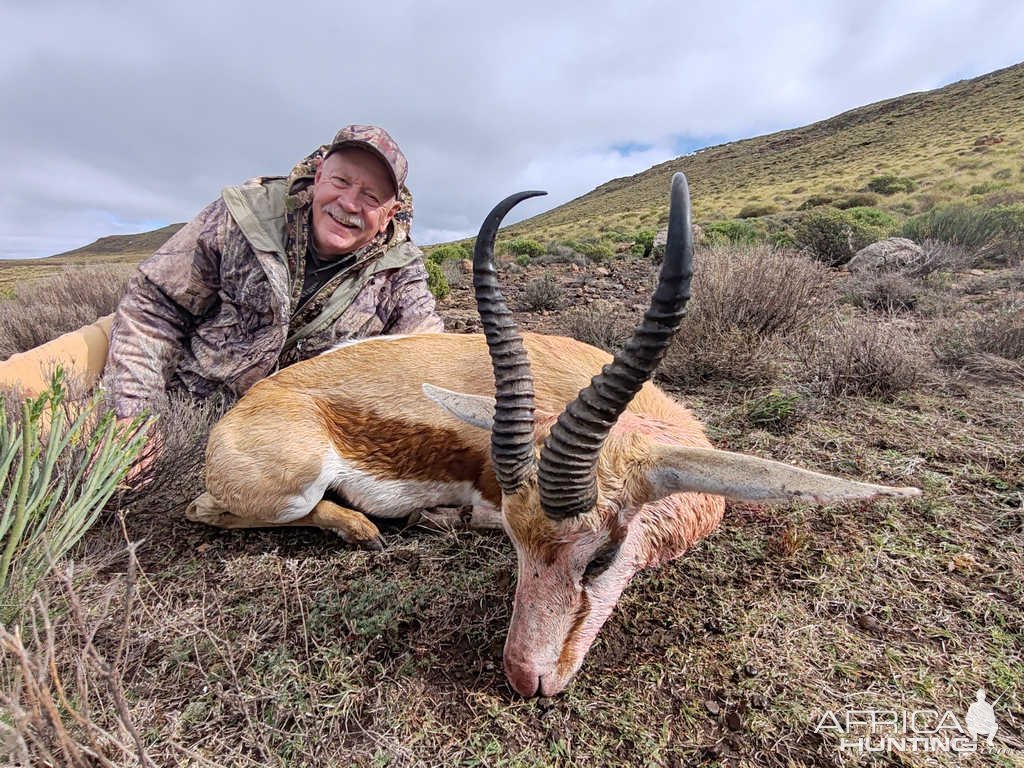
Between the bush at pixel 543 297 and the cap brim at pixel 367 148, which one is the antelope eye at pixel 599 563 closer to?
the cap brim at pixel 367 148

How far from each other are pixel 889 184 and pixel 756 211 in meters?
7.29

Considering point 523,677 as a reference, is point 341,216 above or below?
above

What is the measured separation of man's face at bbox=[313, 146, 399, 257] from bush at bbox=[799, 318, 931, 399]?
12.6 ft

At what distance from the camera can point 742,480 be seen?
1.66 m

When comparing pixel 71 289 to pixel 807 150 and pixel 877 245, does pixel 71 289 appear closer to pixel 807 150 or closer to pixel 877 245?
pixel 877 245

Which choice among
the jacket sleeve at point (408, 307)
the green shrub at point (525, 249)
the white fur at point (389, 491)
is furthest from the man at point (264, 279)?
the green shrub at point (525, 249)

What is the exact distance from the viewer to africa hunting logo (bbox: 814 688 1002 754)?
168 cm

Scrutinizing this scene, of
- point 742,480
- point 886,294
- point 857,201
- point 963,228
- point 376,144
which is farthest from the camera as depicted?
point 857,201

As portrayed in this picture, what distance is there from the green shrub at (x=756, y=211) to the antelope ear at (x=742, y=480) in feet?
98.0

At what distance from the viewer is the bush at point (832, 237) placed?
11680mm

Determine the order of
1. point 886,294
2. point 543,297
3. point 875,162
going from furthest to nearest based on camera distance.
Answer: point 875,162
point 543,297
point 886,294

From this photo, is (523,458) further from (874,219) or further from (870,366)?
(874,219)


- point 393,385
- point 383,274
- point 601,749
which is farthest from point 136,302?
point 601,749

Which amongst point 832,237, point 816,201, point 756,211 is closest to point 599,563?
point 832,237
